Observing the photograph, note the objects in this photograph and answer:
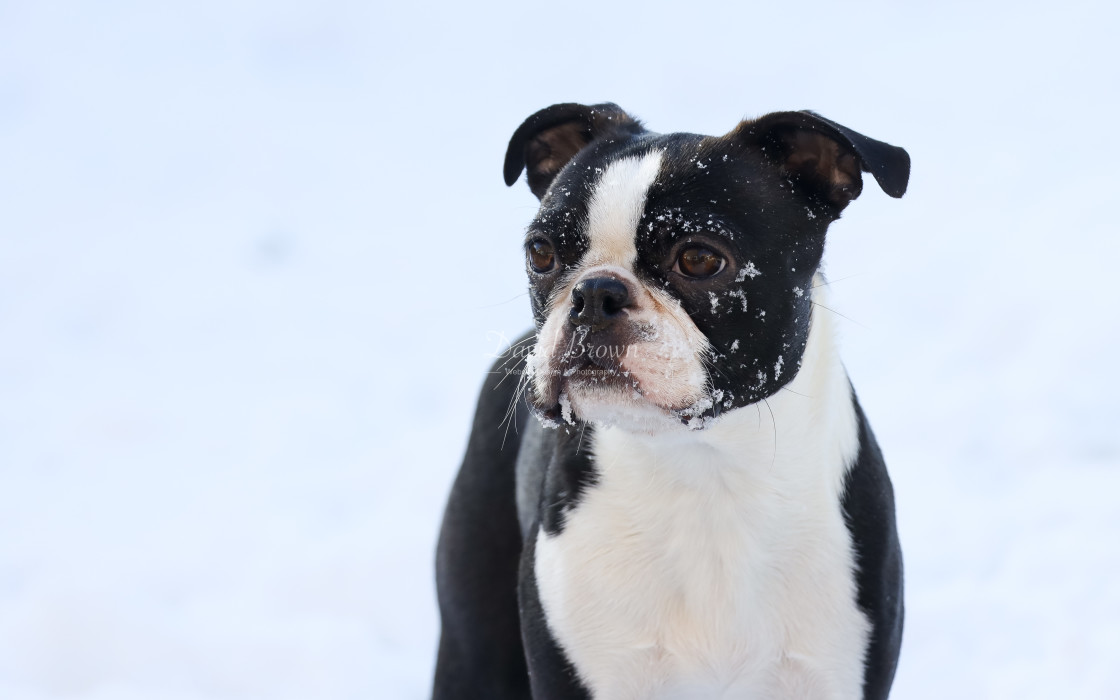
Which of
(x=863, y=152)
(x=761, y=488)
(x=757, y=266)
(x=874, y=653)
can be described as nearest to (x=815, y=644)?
(x=874, y=653)

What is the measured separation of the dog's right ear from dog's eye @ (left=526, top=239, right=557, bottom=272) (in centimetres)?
47

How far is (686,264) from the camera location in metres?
3.12

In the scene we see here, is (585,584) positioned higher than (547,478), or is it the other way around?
(547,478)

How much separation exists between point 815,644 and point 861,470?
0.51 metres

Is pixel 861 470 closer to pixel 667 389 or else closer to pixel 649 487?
pixel 649 487

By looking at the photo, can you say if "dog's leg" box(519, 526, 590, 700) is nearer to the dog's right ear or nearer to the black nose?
the black nose

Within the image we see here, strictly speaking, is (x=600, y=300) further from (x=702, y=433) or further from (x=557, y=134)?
(x=557, y=134)

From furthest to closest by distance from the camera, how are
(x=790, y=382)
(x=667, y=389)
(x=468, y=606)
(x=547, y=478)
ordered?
(x=468, y=606) → (x=547, y=478) → (x=790, y=382) → (x=667, y=389)

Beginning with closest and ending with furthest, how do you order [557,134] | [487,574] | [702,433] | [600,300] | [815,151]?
[600,300]
[702,433]
[815,151]
[557,134]
[487,574]

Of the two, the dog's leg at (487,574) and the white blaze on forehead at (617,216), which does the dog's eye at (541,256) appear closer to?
the white blaze on forehead at (617,216)

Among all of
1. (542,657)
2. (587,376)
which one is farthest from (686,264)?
(542,657)

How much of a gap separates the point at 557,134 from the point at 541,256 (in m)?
0.67

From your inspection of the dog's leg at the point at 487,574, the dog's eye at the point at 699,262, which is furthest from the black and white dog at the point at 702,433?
the dog's leg at the point at 487,574

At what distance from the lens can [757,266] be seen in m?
3.16
